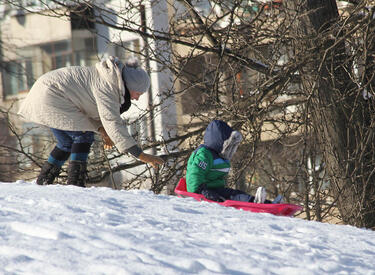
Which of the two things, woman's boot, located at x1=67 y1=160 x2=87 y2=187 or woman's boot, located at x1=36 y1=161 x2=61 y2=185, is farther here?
woman's boot, located at x1=36 y1=161 x2=61 y2=185

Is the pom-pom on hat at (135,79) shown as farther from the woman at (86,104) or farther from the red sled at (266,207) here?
the red sled at (266,207)

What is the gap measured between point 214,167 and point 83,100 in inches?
47.7

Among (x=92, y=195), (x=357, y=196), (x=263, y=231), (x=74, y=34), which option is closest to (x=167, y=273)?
(x=263, y=231)

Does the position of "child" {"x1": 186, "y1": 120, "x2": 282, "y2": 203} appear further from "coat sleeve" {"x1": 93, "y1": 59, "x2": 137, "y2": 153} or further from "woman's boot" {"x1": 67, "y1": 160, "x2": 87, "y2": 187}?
"woman's boot" {"x1": 67, "y1": 160, "x2": 87, "y2": 187}

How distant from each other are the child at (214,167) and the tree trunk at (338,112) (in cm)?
125

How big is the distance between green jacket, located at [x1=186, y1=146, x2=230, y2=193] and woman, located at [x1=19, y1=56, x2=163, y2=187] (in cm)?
31

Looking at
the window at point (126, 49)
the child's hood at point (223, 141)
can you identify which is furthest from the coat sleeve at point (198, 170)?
the window at point (126, 49)

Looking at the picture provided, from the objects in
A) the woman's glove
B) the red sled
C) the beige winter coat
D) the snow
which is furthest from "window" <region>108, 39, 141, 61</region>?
the snow

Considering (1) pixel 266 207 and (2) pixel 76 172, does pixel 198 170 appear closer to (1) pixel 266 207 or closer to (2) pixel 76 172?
(1) pixel 266 207

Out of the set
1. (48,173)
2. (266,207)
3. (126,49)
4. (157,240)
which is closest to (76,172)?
(48,173)

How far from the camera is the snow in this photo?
121 inches

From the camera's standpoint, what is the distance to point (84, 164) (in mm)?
5781

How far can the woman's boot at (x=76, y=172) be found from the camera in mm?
5699

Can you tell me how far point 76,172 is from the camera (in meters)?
5.73
